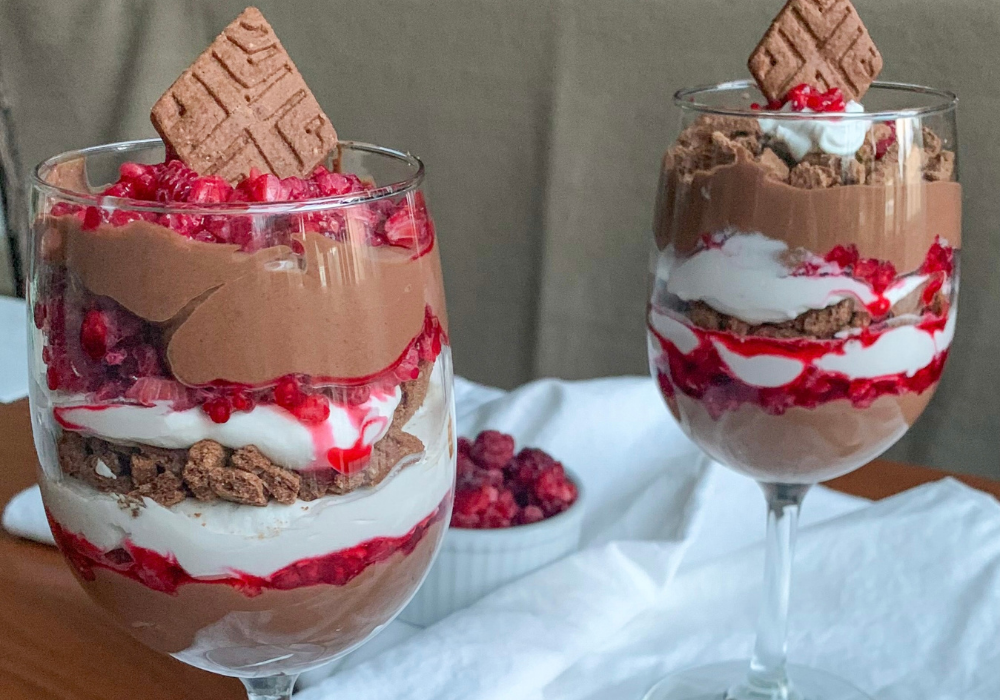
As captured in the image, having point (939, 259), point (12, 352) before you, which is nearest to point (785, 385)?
point (939, 259)

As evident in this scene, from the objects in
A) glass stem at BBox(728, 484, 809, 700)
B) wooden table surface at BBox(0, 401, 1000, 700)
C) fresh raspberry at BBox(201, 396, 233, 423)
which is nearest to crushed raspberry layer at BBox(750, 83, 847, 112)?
glass stem at BBox(728, 484, 809, 700)

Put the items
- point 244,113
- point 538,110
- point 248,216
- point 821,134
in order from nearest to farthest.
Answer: point 248,216, point 244,113, point 821,134, point 538,110

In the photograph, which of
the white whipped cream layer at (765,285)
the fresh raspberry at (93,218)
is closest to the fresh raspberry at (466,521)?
the white whipped cream layer at (765,285)

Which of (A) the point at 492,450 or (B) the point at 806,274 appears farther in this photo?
(A) the point at 492,450

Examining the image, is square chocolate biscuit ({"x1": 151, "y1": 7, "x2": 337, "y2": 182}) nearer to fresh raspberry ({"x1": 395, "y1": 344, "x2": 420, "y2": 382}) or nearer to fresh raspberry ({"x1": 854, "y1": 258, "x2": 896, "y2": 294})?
fresh raspberry ({"x1": 395, "y1": 344, "x2": 420, "y2": 382})

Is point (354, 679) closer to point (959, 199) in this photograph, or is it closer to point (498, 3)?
point (959, 199)

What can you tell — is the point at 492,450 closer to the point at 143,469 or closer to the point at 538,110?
the point at 143,469
